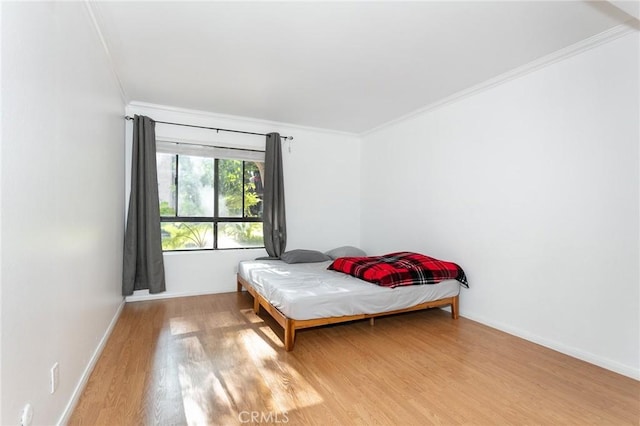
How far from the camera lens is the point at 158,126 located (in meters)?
4.11

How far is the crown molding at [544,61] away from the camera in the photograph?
230cm

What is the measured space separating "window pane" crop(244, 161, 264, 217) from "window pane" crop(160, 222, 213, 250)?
24.1 inches

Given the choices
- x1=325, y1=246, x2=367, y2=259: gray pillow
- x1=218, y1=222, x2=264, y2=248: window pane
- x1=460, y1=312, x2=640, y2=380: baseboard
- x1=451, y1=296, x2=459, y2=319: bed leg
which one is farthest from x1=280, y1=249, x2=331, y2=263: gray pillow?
x1=460, y1=312, x2=640, y2=380: baseboard

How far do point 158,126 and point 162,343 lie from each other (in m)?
2.74

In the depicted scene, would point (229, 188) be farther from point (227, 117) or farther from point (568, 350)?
point (568, 350)

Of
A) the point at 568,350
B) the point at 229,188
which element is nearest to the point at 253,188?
the point at 229,188

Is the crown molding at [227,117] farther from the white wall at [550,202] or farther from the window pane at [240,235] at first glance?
the white wall at [550,202]

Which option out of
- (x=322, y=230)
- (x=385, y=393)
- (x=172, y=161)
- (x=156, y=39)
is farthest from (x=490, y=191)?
(x=172, y=161)

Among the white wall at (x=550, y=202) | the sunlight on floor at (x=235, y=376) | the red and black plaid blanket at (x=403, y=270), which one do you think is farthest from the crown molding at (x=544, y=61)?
the sunlight on floor at (x=235, y=376)

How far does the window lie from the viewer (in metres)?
4.24

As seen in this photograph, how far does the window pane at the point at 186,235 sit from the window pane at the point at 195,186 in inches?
6.1

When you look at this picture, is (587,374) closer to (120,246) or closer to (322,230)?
(322,230)

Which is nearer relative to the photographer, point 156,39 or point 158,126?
point 156,39

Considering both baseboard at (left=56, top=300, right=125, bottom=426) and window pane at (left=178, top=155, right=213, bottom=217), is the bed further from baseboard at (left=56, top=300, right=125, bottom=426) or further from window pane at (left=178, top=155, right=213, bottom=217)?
baseboard at (left=56, top=300, right=125, bottom=426)
